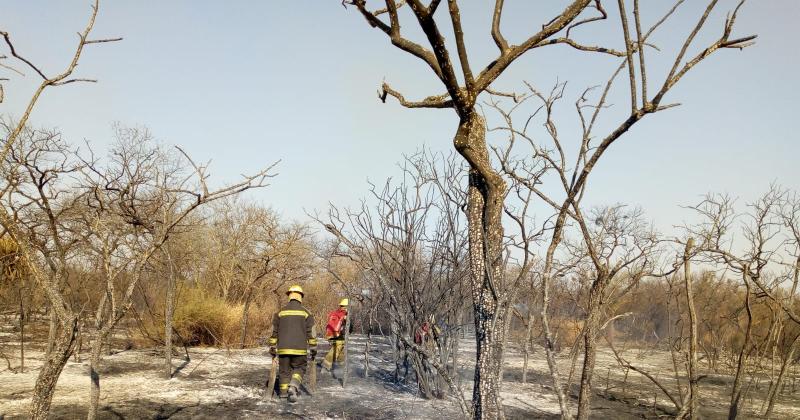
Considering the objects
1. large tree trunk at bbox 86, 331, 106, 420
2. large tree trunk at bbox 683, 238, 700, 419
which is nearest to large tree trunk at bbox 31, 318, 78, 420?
large tree trunk at bbox 86, 331, 106, 420

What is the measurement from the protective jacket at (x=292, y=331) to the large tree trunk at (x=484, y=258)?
5.51 meters

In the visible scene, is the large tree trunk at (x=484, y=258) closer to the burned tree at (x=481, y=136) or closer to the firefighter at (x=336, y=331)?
the burned tree at (x=481, y=136)

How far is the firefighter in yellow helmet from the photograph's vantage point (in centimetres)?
774

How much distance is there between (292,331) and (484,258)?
5890mm

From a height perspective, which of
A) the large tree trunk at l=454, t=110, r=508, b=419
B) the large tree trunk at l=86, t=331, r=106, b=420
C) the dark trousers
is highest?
the large tree trunk at l=454, t=110, r=508, b=419

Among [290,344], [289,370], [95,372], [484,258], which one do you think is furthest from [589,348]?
[289,370]

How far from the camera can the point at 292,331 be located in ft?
25.8

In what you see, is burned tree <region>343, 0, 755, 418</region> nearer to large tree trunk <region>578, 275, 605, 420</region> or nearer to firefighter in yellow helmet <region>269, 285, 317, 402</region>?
large tree trunk <region>578, 275, 605, 420</region>

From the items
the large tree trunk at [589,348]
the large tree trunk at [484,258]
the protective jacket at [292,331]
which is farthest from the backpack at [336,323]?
the large tree trunk at [484,258]

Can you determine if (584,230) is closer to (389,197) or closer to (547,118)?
(547,118)

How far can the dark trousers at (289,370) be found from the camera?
303 inches

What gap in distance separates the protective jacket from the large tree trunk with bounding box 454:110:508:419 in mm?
5507

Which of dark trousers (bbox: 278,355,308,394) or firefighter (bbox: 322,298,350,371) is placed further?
firefighter (bbox: 322,298,350,371)

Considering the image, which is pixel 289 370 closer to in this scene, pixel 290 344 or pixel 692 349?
pixel 290 344
